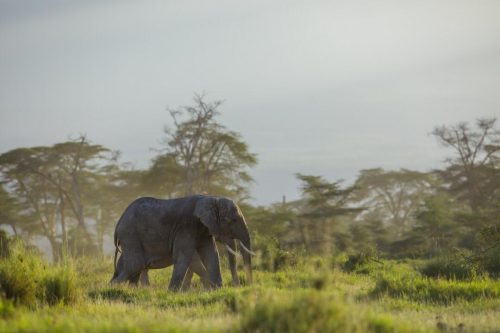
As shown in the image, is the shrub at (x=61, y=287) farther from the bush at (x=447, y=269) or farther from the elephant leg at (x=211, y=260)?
the bush at (x=447, y=269)

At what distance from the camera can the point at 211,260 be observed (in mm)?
11836

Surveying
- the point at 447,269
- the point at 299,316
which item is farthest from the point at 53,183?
the point at 299,316

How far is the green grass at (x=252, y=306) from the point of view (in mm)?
5312

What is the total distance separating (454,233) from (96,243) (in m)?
24.4

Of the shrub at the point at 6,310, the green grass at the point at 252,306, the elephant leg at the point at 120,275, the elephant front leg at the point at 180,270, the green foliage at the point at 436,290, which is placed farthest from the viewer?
the elephant leg at the point at 120,275

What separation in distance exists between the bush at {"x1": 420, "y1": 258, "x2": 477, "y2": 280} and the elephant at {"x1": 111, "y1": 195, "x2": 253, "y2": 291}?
14.6ft

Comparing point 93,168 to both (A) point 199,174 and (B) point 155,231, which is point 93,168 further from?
(B) point 155,231

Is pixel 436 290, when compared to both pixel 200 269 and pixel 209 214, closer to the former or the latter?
pixel 209 214

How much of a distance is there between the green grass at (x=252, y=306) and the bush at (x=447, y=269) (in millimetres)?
1470

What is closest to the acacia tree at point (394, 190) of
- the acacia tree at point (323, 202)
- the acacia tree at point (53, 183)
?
the acacia tree at point (323, 202)

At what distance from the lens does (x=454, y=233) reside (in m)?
31.9

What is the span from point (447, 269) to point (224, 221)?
515 centimetres

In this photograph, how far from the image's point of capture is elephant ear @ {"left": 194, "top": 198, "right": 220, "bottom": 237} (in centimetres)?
1163

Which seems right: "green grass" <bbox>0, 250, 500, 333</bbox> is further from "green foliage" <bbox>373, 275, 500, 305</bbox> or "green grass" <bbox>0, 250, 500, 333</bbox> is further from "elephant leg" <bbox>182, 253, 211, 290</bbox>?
"elephant leg" <bbox>182, 253, 211, 290</bbox>
